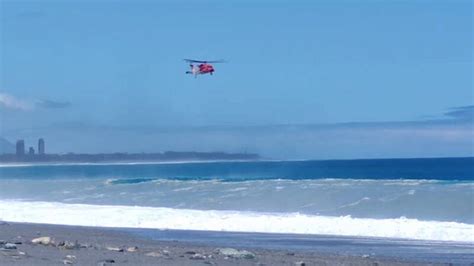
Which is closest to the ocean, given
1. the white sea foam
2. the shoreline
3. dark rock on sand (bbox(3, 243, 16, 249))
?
the white sea foam

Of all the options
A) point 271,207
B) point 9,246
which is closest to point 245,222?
point 271,207

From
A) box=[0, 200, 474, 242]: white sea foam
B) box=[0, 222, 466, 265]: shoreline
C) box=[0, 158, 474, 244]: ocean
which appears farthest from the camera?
box=[0, 158, 474, 244]: ocean

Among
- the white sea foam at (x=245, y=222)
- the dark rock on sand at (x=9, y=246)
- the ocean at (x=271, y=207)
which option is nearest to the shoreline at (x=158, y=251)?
the dark rock on sand at (x=9, y=246)

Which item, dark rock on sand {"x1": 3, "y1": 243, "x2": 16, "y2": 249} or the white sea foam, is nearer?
dark rock on sand {"x1": 3, "y1": 243, "x2": 16, "y2": 249}

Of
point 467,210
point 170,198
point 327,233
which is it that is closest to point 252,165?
point 170,198

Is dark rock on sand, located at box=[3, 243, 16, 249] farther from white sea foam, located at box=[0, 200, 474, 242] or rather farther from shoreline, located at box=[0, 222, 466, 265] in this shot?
white sea foam, located at box=[0, 200, 474, 242]

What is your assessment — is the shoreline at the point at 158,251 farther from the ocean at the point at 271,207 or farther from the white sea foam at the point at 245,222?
the ocean at the point at 271,207
